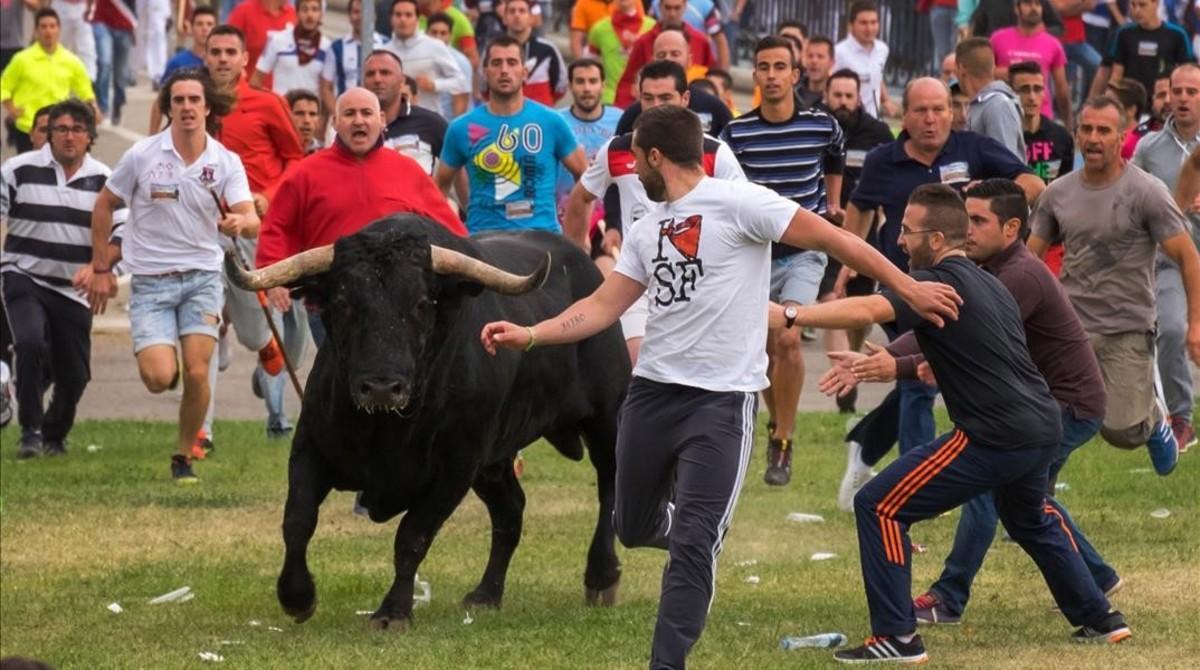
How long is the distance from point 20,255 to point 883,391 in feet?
21.1

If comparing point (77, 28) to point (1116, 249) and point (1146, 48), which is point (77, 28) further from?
point (1116, 249)

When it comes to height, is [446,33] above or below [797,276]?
above

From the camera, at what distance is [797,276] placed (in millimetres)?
13055

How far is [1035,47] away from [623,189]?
25.7ft

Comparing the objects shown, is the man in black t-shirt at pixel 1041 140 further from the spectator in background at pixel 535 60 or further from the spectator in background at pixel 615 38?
the spectator in background at pixel 615 38

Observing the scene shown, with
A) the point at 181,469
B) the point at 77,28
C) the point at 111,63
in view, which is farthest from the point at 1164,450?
the point at 111,63

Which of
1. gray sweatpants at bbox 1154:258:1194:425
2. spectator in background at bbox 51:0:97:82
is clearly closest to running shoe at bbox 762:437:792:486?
gray sweatpants at bbox 1154:258:1194:425

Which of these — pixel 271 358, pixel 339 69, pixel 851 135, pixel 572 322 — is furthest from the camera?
pixel 339 69

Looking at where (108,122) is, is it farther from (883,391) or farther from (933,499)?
(933,499)

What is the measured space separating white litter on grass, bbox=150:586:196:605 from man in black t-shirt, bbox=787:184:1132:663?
10.8 ft

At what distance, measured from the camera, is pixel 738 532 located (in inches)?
482

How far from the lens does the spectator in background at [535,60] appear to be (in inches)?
781

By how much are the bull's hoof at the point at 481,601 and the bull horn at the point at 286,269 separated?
5.84ft

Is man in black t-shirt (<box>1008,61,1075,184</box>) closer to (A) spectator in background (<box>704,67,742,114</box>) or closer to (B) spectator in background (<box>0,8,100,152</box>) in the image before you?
(A) spectator in background (<box>704,67,742,114</box>)
